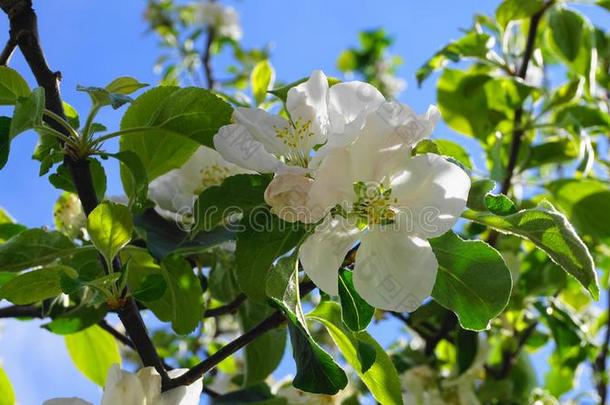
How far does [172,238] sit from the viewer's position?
109cm

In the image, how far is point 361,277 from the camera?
95 cm

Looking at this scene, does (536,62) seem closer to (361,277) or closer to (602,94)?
(602,94)

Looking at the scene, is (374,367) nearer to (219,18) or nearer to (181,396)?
(181,396)

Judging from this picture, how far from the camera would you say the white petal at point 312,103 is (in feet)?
3.40

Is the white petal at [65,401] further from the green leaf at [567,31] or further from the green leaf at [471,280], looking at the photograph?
the green leaf at [567,31]

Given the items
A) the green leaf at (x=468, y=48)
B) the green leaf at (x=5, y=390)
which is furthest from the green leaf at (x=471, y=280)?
the green leaf at (x=468, y=48)

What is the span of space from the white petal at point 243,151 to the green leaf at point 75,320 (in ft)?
1.65

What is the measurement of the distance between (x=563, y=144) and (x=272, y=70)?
2.80 feet

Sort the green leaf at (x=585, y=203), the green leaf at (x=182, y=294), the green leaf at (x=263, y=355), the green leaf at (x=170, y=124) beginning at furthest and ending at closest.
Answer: the green leaf at (x=585, y=203) → the green leaf at (x=263, y=355) → the green leaf at (x=182, y=294) → the green leaf at (x=170, y=124)

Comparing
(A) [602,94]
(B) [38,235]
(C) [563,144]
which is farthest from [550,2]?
(B) [38,235]

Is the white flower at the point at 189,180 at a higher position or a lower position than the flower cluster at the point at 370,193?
higher

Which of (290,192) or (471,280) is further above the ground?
(290,192)

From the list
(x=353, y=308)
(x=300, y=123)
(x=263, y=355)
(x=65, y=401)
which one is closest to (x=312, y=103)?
(x=300, y=123)

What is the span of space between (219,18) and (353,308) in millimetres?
4233
